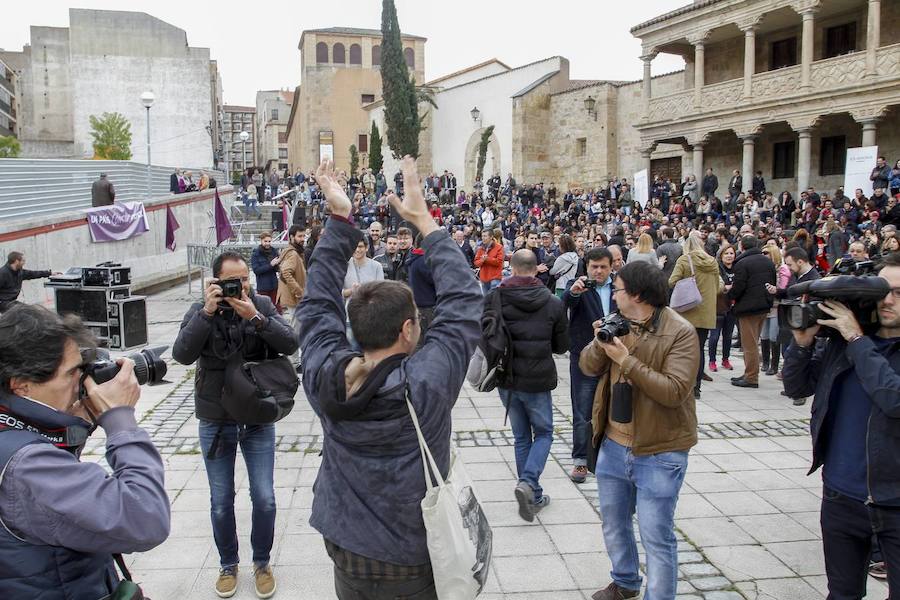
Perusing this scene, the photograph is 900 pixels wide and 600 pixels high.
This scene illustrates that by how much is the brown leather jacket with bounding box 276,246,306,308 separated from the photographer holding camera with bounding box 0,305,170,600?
7176 millimetres

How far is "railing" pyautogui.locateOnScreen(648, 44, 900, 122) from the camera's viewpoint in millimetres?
20766

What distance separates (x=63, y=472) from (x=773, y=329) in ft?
32.1

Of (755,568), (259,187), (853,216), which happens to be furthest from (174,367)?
(259,187)

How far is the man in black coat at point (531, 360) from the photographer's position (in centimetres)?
530

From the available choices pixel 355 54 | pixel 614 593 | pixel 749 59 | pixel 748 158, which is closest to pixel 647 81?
pixel 749 59

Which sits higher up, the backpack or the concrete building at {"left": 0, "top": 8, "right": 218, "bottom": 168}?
the concrete building at {"left": 0, "top": 8, "right": 218, "bottom": 168}

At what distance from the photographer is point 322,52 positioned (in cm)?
6425

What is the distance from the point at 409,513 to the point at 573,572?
2.46 m

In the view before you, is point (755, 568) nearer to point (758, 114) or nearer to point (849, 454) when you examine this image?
point (849, 454)

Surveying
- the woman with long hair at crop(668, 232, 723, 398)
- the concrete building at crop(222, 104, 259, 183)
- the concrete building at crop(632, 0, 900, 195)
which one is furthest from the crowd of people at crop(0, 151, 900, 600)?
the concrete building at crop(222, 104, 259, 183)

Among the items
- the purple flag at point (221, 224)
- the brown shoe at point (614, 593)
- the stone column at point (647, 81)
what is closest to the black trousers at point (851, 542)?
the brown shoe at point (614, 593)

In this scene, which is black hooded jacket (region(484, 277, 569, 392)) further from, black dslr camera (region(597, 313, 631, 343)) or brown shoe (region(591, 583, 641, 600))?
black dslr camera (region(597, 313, 631, 343))

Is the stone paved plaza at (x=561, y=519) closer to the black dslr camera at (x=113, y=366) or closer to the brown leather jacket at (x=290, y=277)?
the brown leather jacket at (x=290, y=277)

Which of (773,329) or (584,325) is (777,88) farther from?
(584,325)
